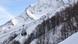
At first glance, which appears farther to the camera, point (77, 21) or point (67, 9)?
point (67, 9)

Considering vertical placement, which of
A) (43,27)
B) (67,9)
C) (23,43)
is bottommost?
(23,43)

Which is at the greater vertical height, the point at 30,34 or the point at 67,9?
the point at 67,9

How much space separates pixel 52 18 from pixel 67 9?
3127 mm

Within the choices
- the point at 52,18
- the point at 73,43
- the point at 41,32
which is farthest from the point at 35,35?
the point at 73,43

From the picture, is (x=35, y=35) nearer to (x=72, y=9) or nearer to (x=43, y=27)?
(x=43, y=27)

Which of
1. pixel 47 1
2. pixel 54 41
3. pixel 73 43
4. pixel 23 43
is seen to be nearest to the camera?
pixel 73 43

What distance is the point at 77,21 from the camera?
34.9 metres

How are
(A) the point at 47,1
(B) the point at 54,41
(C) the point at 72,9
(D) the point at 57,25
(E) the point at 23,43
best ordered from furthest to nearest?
(A) the point at 47,1 < (E) the point at 23,43 < (C) the point at 72,9 < (D) the point at 57,25 < (B) the point at 54,41

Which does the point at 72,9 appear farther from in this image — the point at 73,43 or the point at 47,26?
the point at 73,43

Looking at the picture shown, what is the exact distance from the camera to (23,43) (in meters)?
42.2

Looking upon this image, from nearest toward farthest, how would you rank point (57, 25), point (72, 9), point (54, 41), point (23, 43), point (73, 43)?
point (73, 43) < point (54, 41) < point (57, 25) < point (72, 9) < point (23, 43)

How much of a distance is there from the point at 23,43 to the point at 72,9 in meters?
10.5

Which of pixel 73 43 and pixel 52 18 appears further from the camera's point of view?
Answer: pixel 52 18

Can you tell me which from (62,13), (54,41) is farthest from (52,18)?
(54,41)
